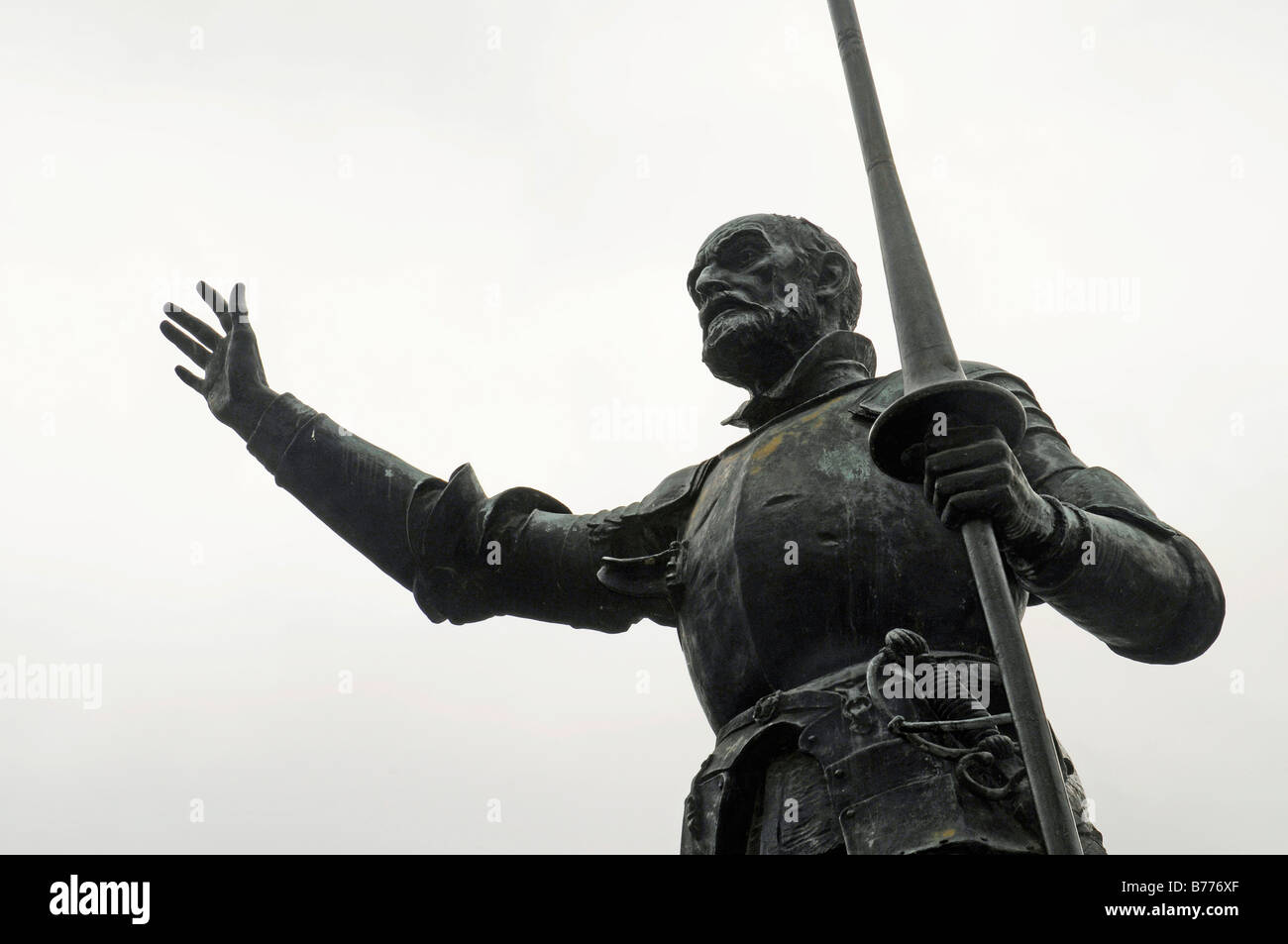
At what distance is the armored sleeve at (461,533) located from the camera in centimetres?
824

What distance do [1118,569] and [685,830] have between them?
2.05m

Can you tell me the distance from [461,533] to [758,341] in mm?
1800

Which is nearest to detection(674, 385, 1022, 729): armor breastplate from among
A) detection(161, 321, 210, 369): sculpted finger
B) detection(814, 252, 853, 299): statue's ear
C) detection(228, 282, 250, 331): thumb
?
detection(814, 252, 853, 299): statue's ear

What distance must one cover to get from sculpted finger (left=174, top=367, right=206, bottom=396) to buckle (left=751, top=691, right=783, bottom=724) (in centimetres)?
401

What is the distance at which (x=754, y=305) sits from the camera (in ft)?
26.8

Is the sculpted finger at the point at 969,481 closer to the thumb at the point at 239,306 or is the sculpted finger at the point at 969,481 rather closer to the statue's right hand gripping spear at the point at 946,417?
the statue's right hand gripping spear at the point at 946,417

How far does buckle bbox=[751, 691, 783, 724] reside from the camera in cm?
661

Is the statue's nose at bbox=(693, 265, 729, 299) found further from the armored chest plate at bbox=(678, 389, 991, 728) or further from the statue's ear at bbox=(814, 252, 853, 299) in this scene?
the armored chest plate at bbox=(678, 389, 991, 728)

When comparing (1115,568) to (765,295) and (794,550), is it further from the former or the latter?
(765,295)

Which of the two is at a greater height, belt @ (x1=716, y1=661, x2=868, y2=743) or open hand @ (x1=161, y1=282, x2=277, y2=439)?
open hand @ (x1=161, y1=282, x2=277, y2=439)

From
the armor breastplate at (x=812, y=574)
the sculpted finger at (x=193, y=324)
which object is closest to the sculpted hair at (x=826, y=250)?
the armor breastplate at (x=812, y=574)

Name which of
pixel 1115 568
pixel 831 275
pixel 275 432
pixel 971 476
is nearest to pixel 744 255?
pixel 831 275

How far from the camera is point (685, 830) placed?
22.4 ft
